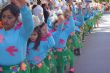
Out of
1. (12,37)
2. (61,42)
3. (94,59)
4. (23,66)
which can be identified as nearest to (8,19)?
(12,37)

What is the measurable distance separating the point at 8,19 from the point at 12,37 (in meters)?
0.23

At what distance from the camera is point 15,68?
175 inches

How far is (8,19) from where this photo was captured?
4266 mm

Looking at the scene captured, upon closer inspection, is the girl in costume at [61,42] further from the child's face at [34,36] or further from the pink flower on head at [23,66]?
the pink flower on head at [23,66]

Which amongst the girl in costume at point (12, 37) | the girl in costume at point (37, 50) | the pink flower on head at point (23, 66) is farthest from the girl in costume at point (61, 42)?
the girl in costume at point (12, 37)

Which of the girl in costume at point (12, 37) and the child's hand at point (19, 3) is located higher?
the child's hand at point (19, 3)

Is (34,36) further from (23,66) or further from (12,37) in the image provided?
(12,37)

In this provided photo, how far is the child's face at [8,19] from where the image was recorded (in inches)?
168

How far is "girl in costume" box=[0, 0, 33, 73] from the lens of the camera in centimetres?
429

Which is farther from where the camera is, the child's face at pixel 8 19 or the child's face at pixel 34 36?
the child's face at pixel 34 36

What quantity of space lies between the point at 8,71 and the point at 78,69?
4973 millimetres

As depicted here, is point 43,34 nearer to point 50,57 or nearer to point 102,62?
point 50,57

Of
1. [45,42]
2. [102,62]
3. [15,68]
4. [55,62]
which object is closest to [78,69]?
[102,62]

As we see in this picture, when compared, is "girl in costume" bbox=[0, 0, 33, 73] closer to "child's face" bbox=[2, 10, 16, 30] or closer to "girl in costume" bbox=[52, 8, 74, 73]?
"child's face" bbox=[2, 10, 16, 30]
